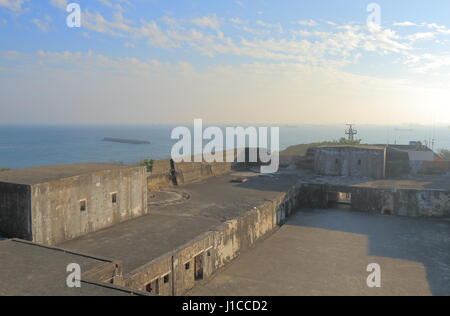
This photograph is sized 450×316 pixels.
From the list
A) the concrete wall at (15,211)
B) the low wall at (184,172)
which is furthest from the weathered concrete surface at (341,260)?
the low wall at (184,172)

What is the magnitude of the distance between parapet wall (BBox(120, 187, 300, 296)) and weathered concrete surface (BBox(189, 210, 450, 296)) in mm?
387

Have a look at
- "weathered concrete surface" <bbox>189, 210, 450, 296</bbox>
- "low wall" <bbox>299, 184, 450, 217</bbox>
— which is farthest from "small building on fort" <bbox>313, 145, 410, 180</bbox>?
"weathered concrete surface" <bbox>189, 210, 450, 296</bbox>

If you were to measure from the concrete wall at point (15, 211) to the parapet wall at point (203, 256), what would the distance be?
3515 millimetres

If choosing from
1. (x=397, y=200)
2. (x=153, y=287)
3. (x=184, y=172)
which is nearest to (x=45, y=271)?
(x=153, y=287)

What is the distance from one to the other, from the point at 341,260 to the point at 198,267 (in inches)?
213

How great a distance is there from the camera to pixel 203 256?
1226cm

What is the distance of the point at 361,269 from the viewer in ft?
44.2

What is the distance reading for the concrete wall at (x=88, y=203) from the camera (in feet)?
35.3

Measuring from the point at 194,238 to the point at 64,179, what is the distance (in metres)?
4.19

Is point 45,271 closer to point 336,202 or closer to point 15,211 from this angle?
point 15,211

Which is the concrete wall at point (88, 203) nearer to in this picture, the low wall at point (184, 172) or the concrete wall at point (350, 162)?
the low wall at point (184, 172)

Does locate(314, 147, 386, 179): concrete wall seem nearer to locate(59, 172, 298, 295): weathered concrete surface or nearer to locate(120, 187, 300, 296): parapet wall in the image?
locate(59, 172, 298, 295): weathered concrete surface
